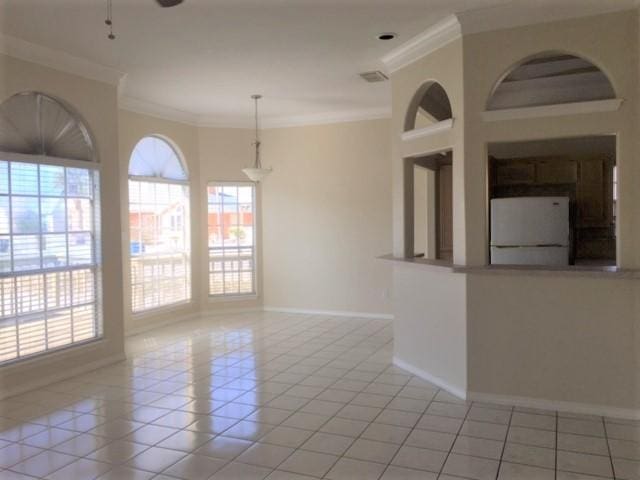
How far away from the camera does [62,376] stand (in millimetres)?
4652

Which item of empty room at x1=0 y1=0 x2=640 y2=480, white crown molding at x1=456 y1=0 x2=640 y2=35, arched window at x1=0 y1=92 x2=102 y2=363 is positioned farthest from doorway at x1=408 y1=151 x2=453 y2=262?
arched window at x1=0 y1=92 x2=102 y2=363

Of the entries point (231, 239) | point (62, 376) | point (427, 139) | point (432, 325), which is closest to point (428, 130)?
point (427, 139)

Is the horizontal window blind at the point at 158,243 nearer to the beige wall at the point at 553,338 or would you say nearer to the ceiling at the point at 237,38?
the ceiling at the point at 237,38

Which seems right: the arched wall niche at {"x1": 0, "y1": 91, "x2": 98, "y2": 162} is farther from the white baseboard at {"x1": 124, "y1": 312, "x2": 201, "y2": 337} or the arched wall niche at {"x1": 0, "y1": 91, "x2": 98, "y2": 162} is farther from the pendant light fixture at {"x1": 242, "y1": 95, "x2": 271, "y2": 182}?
the white baseboard at {"x1": 124, "y1": 312, "x2": 201, "y2": 337}

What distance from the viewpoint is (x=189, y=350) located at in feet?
18.7

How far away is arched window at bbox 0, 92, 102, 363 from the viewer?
4.25m

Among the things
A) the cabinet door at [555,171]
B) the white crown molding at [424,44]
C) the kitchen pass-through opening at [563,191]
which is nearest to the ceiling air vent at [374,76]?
the white crown molding at [424,44]

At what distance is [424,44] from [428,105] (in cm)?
135

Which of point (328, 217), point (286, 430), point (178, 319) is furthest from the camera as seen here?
point (328, 217)

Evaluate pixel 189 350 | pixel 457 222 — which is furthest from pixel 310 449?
pixel 189 350

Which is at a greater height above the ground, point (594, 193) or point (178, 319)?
point (594, 193)

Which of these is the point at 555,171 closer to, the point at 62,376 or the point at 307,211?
the point at 307,211

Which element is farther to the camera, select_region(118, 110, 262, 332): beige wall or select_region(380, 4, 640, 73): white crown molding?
select_region(118, 110, 262, 332): beige wall

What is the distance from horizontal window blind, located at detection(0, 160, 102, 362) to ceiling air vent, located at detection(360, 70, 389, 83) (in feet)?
9.36
